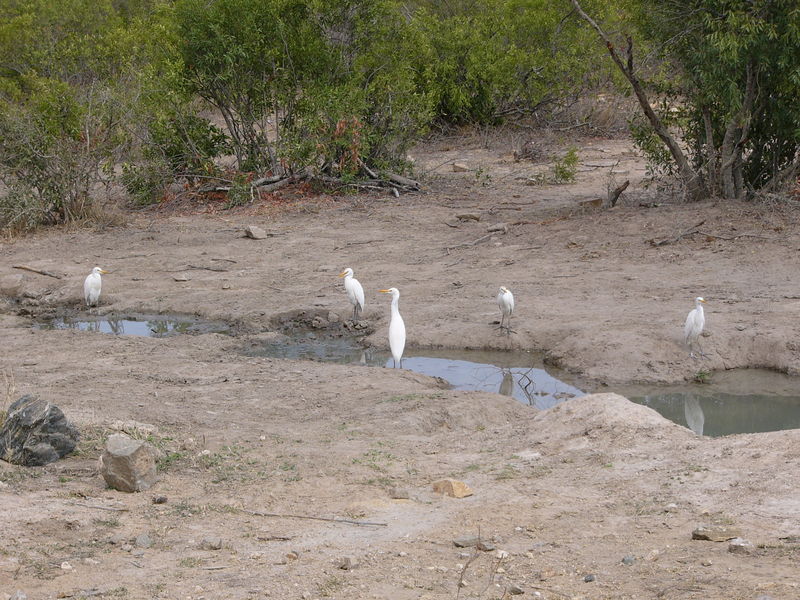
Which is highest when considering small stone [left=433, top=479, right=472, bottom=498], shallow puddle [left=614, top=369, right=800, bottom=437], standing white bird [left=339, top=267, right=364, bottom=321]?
small stone [left=433, top=479, right=472, bottom=498]

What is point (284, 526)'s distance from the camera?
5094 mm

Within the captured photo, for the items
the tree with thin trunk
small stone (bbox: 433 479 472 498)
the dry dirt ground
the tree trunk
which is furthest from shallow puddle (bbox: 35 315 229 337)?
the tree trunk

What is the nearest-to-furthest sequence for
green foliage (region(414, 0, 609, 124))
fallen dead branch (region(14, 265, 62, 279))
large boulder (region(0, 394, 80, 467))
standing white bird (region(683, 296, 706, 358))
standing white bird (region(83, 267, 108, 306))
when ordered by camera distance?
large boulder (region(0, 394, 80, 467)) → standing white bird (region(683, 296, 706, 358)) → standing white bird (region(83, 267, 108, 306)) → fallen dead branch (region(14, 265, 62, 279)) → green foliage (region(414, 0, 609, 124))

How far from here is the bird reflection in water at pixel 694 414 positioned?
26.3ft

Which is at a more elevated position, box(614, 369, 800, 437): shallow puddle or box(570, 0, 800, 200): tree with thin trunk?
box(570, 0, 800, 200): tree with thin trunk

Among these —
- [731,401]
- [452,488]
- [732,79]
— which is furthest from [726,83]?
[452,488]

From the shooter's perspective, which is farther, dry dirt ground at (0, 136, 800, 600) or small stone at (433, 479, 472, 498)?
small stone at (433, 479, 472, 498)

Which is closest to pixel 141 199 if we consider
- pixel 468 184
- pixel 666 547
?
pixel 468 184

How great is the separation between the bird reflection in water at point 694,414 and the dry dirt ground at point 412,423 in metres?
0.37

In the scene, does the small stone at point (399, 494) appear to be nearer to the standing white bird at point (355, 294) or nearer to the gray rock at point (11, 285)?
the standing white bird at point (355, 294)

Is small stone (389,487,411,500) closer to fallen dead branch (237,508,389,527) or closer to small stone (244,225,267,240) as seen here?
fallen dead branch (237,508,389,527)

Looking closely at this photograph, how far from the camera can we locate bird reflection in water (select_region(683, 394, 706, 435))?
8.03 metres

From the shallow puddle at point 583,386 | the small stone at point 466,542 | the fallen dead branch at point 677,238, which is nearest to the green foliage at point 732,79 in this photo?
the fallen dead branch at point 677,238

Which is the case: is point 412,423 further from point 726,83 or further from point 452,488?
point 726,83
